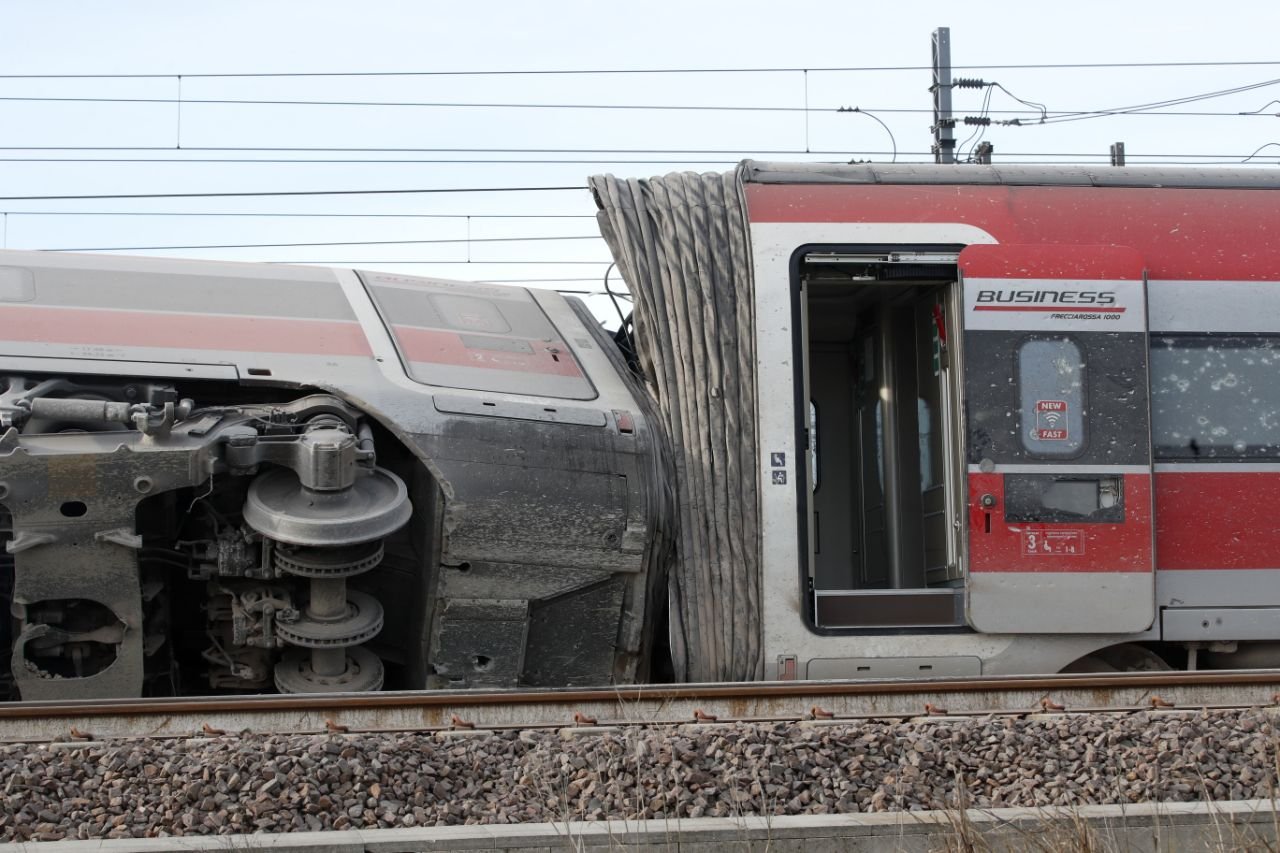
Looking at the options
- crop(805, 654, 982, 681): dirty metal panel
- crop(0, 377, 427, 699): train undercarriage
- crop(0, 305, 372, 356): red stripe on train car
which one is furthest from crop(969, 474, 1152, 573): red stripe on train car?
crop(0, 305, 372, 356): red stripe on train car

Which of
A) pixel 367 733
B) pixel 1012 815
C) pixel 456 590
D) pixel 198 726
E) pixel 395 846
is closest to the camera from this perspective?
pixel 395 846

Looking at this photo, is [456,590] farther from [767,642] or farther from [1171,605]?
[1171,605]

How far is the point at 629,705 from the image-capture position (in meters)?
5.89

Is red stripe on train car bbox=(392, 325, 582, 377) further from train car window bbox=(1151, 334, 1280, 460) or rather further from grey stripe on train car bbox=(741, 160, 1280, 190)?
train car window bbox=(1151, 334, 1280, 460)

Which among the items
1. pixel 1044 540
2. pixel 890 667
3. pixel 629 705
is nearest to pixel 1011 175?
pixel 1044 540

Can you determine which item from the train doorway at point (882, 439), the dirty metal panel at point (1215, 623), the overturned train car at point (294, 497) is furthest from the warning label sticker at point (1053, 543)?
the overturned train car at point (294, 497)

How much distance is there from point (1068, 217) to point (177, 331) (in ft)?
16.5

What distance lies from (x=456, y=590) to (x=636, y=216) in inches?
97.1

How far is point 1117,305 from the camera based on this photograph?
792 centimetres

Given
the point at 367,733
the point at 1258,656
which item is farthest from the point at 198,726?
the point at 1258,656

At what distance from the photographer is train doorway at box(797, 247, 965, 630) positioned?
25.6 ft

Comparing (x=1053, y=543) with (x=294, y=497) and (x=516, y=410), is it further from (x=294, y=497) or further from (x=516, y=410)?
(x=294, y=497)

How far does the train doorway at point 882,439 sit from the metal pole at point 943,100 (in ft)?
37.6

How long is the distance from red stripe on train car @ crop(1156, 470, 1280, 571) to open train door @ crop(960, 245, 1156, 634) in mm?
177
